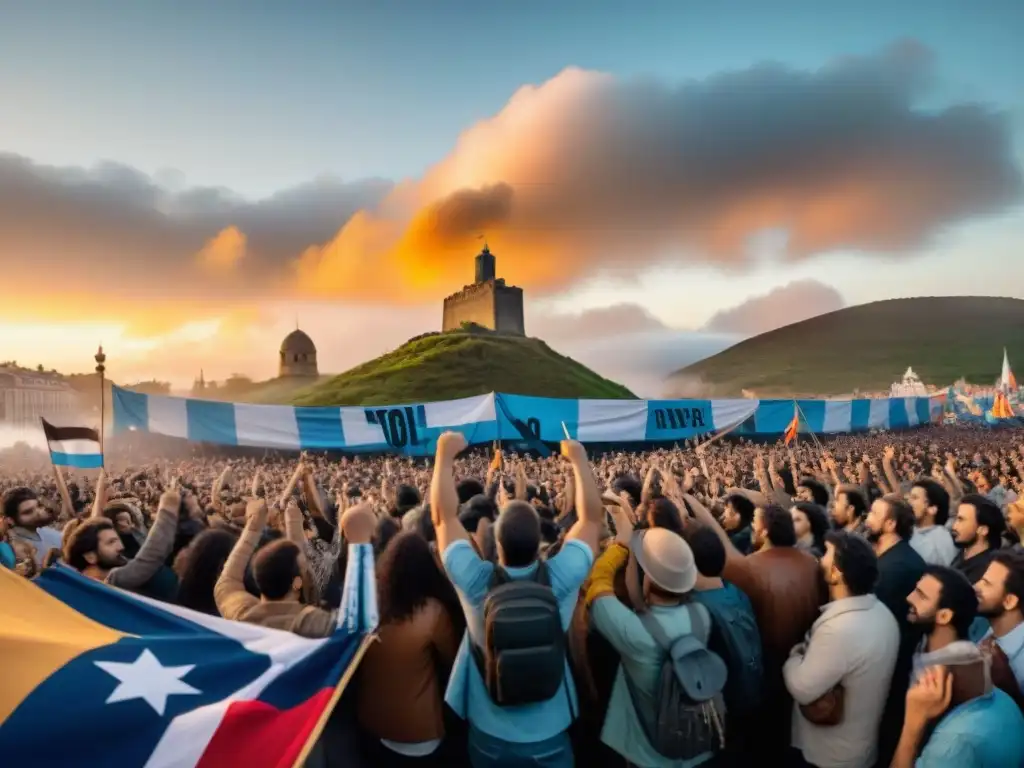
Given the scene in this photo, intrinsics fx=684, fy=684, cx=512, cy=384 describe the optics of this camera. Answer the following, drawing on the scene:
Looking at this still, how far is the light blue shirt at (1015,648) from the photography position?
2596 millimetres

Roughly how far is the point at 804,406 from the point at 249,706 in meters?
20.2

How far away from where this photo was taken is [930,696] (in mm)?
2189

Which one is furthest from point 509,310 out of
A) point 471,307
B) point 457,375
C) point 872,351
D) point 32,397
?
point 872,351

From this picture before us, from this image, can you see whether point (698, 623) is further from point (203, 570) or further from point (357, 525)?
point (203, 570)

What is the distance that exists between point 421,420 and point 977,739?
11958 millimetres

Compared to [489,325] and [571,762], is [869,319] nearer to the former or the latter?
[489,325]

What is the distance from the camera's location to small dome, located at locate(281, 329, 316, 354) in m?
94.5

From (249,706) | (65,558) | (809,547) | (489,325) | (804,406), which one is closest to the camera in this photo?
(249,706)

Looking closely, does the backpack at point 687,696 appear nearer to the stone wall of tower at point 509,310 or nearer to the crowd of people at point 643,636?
the crowd of people at point 643,636

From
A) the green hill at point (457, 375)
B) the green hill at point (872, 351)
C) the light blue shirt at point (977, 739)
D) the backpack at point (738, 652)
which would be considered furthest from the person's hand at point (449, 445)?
the green hill at point (872, 351)

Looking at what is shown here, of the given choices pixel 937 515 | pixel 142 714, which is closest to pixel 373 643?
pixel 142 714

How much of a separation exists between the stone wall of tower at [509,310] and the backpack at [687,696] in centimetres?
8082

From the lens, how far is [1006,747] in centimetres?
216

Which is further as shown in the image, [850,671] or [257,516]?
[257,516]
